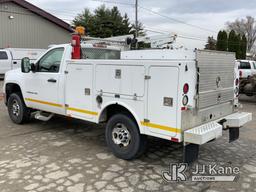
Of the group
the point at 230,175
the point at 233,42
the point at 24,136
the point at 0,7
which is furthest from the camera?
the point at 233,42

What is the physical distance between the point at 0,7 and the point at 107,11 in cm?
1876

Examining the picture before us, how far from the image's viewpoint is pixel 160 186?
392 centimetres

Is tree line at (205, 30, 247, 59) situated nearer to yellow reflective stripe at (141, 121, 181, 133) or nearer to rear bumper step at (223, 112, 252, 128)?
rear bumper step at (223, 112, 252, 128)

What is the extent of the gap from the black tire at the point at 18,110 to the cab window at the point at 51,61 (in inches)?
47.6

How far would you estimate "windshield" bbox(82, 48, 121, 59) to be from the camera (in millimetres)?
5860

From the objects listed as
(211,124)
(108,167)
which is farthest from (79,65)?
(211,124)

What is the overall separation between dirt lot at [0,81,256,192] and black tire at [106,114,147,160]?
15 centimetres

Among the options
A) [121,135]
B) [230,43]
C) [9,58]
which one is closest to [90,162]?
[121,135]

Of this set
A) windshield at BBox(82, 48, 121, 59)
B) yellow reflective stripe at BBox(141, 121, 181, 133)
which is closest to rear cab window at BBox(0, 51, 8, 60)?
windshield at BBox(82, 48, 121, 59)

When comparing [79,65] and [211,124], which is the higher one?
[79,65]

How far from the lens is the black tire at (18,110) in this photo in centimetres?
702

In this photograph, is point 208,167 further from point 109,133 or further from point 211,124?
point 109,133

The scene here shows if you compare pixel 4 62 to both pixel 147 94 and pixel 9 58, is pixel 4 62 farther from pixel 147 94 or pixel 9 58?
pixel 147 94

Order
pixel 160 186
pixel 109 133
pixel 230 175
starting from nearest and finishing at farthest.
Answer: pixel 160 186 → pixel 230 175 → pixel 109 133
